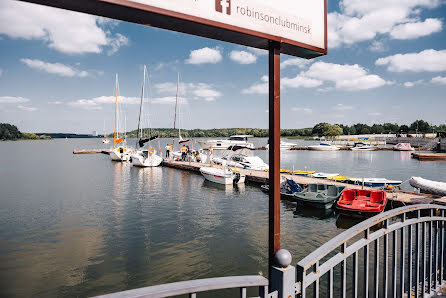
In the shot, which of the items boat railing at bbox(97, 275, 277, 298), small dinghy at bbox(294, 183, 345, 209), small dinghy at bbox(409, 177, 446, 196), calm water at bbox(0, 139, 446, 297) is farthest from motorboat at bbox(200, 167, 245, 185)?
boat railing at bbox(97, 275, 277, 298)

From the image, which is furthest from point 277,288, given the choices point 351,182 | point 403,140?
point 403,140

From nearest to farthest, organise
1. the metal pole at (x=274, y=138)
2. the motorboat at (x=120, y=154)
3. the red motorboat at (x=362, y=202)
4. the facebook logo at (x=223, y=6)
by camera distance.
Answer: the facebook logo at (x=223, y=6) < the metal pole at (x=274, y=138) < the red motorboat at (x=362, y=202) < the motorboat at (x=120, y=154)

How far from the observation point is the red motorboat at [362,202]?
17.6 metres

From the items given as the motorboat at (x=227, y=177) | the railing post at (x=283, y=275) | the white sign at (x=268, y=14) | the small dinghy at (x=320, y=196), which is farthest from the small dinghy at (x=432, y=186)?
the railing post at (x=283, y=275)

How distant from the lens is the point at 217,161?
46219mm

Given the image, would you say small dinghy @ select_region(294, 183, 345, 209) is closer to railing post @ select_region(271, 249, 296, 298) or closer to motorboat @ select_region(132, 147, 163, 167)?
railing post @ select_region(271, 249, 296, 298)

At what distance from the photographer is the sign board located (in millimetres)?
2084

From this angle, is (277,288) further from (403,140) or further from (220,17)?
(403,140)

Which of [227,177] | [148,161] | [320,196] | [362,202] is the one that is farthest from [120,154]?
[362,202]

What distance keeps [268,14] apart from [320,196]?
20.3 m

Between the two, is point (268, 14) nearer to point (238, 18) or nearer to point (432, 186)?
point (238, 18)

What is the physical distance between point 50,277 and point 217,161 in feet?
117

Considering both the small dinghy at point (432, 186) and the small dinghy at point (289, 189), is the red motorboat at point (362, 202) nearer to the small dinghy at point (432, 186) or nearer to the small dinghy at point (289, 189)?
the small dinghy at point (289, 189)

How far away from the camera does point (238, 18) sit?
2514 mm
